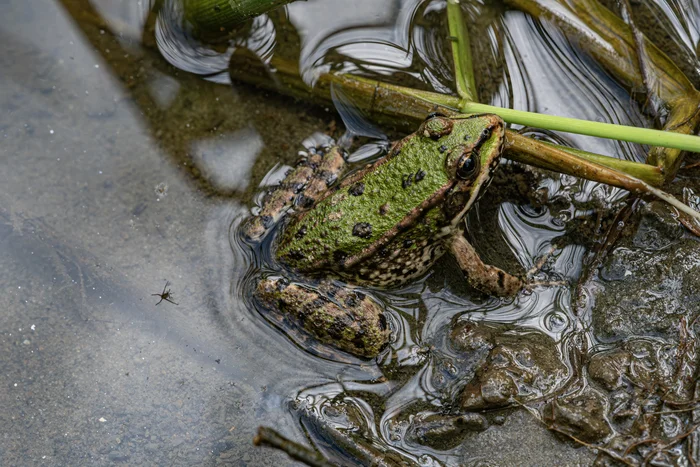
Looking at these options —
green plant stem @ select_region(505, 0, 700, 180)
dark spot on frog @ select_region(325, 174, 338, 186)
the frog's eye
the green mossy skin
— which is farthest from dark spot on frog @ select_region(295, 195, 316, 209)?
green plant stem @ select_region(505, 0, 700, 180)

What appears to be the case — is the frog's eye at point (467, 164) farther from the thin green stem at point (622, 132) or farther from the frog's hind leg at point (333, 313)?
the frog's hind leg at point (333, 313)

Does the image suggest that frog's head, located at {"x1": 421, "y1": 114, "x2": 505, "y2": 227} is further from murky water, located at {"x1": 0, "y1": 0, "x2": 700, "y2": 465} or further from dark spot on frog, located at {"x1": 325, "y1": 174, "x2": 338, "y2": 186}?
dark spot on frog, located at {"x1": 325, "y1": 174, "x2": 338, "y2": 186}

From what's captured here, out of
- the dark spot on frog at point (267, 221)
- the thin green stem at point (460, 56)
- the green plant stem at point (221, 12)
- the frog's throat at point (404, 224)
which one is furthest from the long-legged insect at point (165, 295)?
the thin green stem at point (460, 56)

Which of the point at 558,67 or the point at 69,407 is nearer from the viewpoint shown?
the point at 69,407

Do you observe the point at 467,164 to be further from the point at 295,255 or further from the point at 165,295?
the point at 165,295

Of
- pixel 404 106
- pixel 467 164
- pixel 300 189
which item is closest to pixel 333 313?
pixel 300 189

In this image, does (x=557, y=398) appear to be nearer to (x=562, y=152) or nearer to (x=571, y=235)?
(x=571, y=235)

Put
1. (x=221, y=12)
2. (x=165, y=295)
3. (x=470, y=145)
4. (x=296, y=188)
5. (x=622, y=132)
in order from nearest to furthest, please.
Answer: (x=622, y=132) → (x=470, y=145) → (x=221, y=12) → (x=165, y=295) → (x=296, y=188)

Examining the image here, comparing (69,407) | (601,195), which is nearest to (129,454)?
(69,407)
